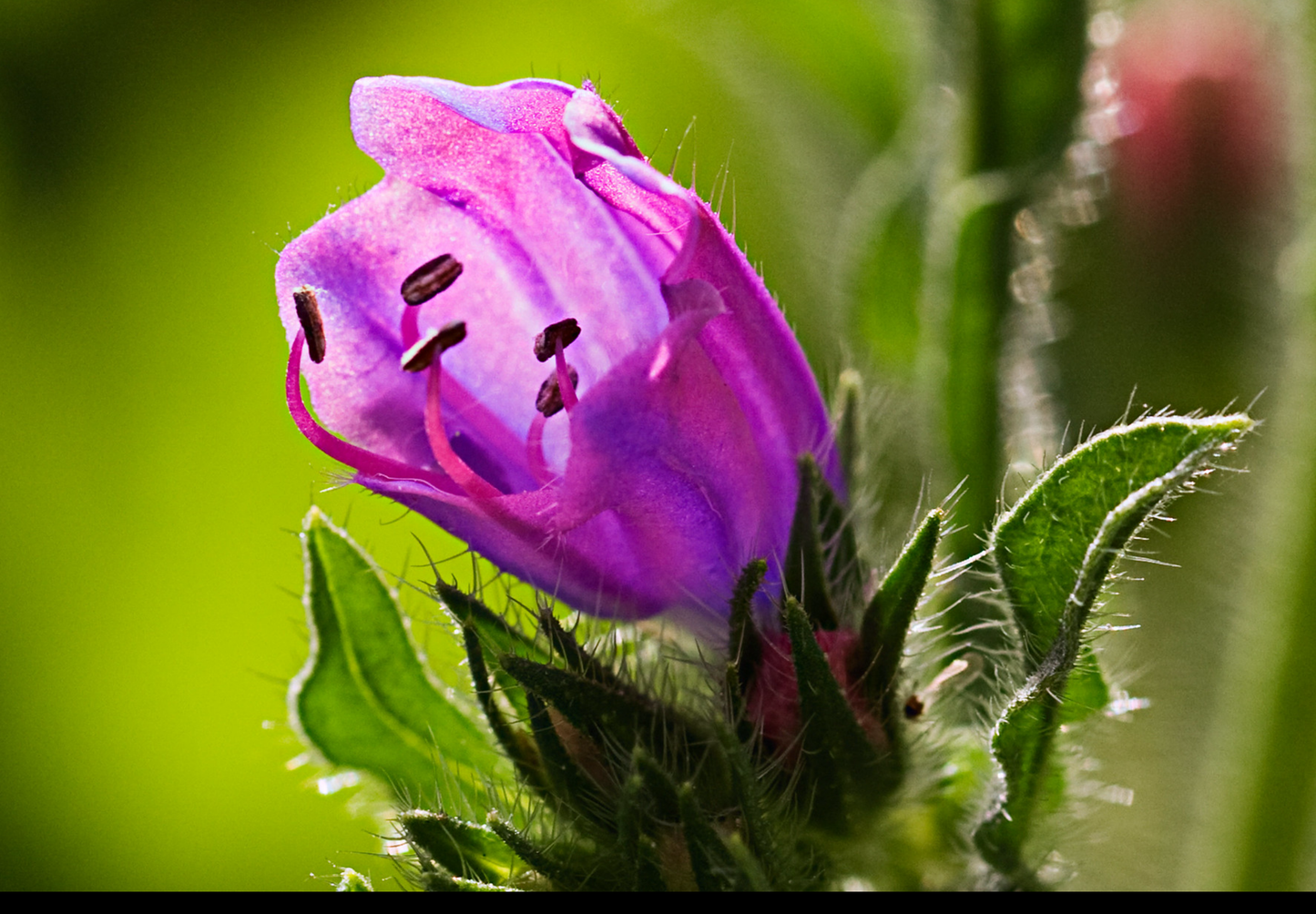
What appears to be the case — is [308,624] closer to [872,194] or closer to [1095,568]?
[1095,568]

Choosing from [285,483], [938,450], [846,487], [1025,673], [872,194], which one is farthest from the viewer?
[285,483]

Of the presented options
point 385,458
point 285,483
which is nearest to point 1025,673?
point 385,458

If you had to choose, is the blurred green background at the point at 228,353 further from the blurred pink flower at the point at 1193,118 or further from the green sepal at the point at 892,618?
the green sepal at the point at 892,618

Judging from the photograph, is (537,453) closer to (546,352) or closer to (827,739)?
(546,352)

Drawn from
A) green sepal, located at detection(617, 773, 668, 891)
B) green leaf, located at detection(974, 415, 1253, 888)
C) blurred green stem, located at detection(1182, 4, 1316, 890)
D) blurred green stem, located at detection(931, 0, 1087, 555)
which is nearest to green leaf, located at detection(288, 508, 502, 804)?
green sepal, located at detection(617, 773, 668, 891)

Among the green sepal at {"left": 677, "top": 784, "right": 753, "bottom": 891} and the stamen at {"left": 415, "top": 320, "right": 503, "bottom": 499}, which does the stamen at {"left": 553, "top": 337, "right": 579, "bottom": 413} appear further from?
the green sepal at {"left": 677, "top": 784, "right": 753, "bottom": 891}
